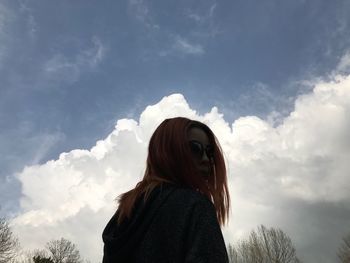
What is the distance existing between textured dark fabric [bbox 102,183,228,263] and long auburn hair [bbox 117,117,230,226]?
6cm

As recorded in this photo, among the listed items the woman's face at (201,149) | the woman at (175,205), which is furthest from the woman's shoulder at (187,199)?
the woman's face at (201,149)

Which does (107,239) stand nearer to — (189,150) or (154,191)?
(154,191)

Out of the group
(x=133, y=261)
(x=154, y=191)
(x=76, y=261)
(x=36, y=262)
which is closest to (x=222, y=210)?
(x=154, y=191)

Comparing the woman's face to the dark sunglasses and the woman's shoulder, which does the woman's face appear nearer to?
the dark sunglasses

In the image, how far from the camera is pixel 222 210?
1.99m

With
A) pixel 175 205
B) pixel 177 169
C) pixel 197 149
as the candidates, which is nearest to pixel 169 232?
pixel 175 205

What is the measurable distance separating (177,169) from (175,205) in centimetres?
22

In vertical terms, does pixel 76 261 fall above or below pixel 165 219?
above

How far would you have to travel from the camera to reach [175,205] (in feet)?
5.82

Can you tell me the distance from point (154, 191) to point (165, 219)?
0.55 ft

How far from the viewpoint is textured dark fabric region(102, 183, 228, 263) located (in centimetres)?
161

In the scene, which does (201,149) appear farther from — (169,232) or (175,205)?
(169,232)

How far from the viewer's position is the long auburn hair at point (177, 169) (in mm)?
1914

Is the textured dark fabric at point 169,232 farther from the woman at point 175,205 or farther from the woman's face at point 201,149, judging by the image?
the woman's face at point 201,149
